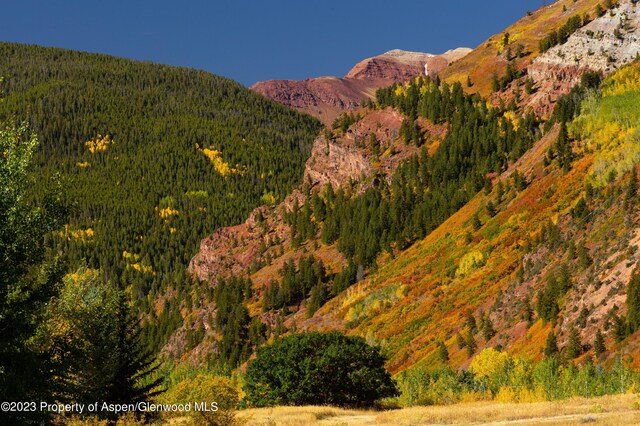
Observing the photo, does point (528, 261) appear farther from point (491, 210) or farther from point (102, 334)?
point (102, 334)

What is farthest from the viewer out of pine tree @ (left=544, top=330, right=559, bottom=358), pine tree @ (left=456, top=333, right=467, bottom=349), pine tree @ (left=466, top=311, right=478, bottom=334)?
pine tree @ (left=466, top=311, right=478, bottom=334)

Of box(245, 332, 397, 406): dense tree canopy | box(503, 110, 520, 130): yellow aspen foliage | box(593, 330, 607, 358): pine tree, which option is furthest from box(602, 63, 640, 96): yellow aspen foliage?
box(245, 332, 397, 406): dense tree canopy

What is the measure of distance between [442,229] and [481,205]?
12.5 m

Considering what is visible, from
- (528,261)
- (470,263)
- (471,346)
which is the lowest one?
(471,346)

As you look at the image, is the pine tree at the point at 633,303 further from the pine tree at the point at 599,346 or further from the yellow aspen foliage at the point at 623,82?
the yellow aspen foliage at the point at 623,82

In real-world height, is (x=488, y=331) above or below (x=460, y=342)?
above

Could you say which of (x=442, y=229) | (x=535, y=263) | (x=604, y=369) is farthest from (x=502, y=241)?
(x=604, y=369)

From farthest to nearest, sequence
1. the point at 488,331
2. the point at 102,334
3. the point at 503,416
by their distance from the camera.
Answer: the point at 488,331 → the point at 503,416 → the point at 102,334

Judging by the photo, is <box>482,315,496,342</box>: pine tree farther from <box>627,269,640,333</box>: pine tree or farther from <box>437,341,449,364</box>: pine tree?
<box>627,269,640,333</box>: pine tree

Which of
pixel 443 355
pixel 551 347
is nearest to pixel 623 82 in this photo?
pixel 443 355

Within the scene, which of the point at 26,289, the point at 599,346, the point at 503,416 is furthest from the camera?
the point at 599,346

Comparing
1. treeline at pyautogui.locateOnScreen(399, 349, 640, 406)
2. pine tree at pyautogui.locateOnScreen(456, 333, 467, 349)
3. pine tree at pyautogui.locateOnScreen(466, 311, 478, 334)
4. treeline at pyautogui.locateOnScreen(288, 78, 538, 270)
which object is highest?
treeline at pyautogui.locateOnScreen(288, 78, 538, 270)

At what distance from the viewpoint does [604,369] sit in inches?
3177

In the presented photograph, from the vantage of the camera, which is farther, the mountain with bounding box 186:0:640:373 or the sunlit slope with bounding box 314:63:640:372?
the mountain with bounding box 186:0:640:373
